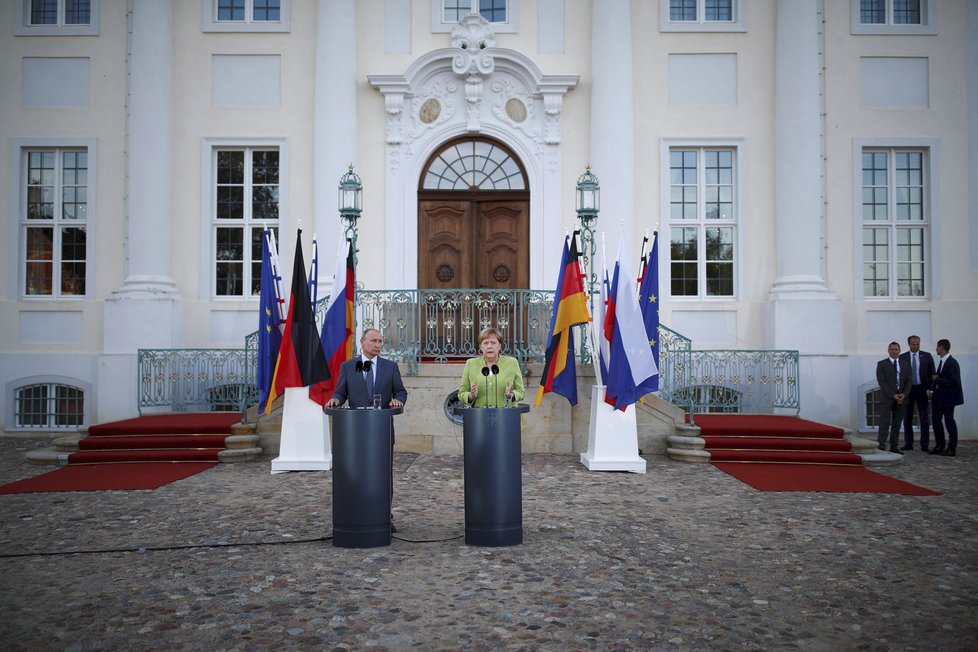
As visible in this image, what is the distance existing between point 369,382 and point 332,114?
27.1ft

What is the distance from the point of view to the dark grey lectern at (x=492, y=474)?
607cm

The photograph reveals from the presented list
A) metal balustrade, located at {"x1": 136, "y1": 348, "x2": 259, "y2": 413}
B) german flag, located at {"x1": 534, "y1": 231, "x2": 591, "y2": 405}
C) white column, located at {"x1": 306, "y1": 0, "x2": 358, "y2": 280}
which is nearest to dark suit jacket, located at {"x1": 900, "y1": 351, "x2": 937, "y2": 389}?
german flag, located at {"x1": 534, "y1": 231, "x2": 591, "y2": 405}

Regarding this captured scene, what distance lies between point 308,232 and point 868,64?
10.2 metres

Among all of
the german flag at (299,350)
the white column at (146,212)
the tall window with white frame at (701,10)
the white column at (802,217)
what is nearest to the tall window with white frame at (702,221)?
the white column at (802,217)

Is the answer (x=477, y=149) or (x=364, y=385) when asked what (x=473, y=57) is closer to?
(x=477, y=149)

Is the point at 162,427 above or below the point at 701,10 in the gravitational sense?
below

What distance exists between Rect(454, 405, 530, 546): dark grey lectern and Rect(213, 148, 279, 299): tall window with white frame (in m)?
9.02

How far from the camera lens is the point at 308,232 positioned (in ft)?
45.5

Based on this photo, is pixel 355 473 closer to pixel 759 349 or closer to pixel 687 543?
pixel 687 543

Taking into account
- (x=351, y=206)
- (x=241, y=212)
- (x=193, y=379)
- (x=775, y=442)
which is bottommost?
(x=775, y=442)

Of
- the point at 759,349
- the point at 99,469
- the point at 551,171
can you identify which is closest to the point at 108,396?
the point at 99,469

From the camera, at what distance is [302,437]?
32.6ft

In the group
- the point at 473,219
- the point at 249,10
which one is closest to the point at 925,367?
the point at 473,219

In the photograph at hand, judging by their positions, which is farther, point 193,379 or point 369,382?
point 193,379
